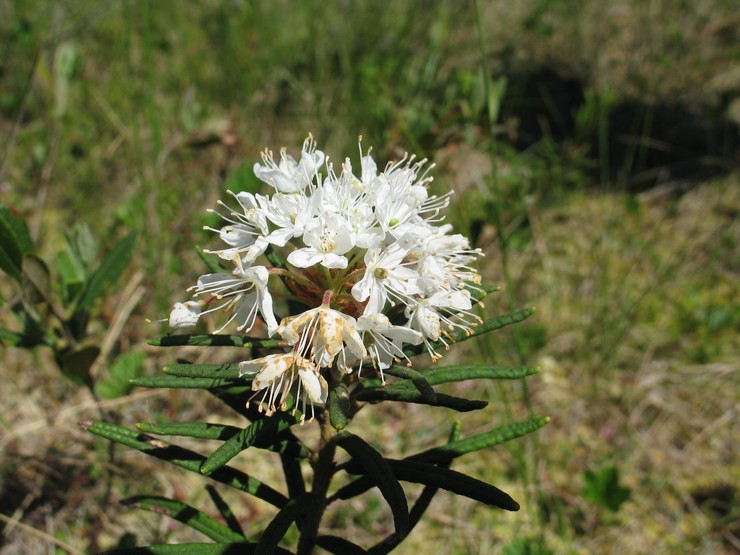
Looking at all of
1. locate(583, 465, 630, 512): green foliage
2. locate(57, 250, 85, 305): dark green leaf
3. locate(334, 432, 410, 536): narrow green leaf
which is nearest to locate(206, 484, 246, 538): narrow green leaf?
locate(334, 432, 410, 536): narrow green leaf

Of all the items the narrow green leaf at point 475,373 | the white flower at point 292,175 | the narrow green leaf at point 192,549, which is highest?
the white flower at point 292,175

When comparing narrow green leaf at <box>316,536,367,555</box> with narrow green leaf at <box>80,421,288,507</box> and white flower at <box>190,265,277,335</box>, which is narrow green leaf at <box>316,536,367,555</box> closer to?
narrow green leaf at <box>80,421,288,507</box>

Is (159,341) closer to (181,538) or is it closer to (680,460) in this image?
(181,538)

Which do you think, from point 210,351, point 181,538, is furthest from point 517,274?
point 181,538

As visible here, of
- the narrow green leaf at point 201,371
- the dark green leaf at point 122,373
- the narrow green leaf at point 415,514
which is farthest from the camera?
the dark green leaf at point 122,373

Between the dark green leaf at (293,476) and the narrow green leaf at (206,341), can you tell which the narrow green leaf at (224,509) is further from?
the narrow green leaf at (206,341)

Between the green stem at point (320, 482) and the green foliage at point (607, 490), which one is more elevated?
the green foliage at point (607, 490)

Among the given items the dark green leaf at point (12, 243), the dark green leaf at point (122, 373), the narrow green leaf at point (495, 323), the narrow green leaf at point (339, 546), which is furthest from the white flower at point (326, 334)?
the dark green leaf at point (122, 373)
